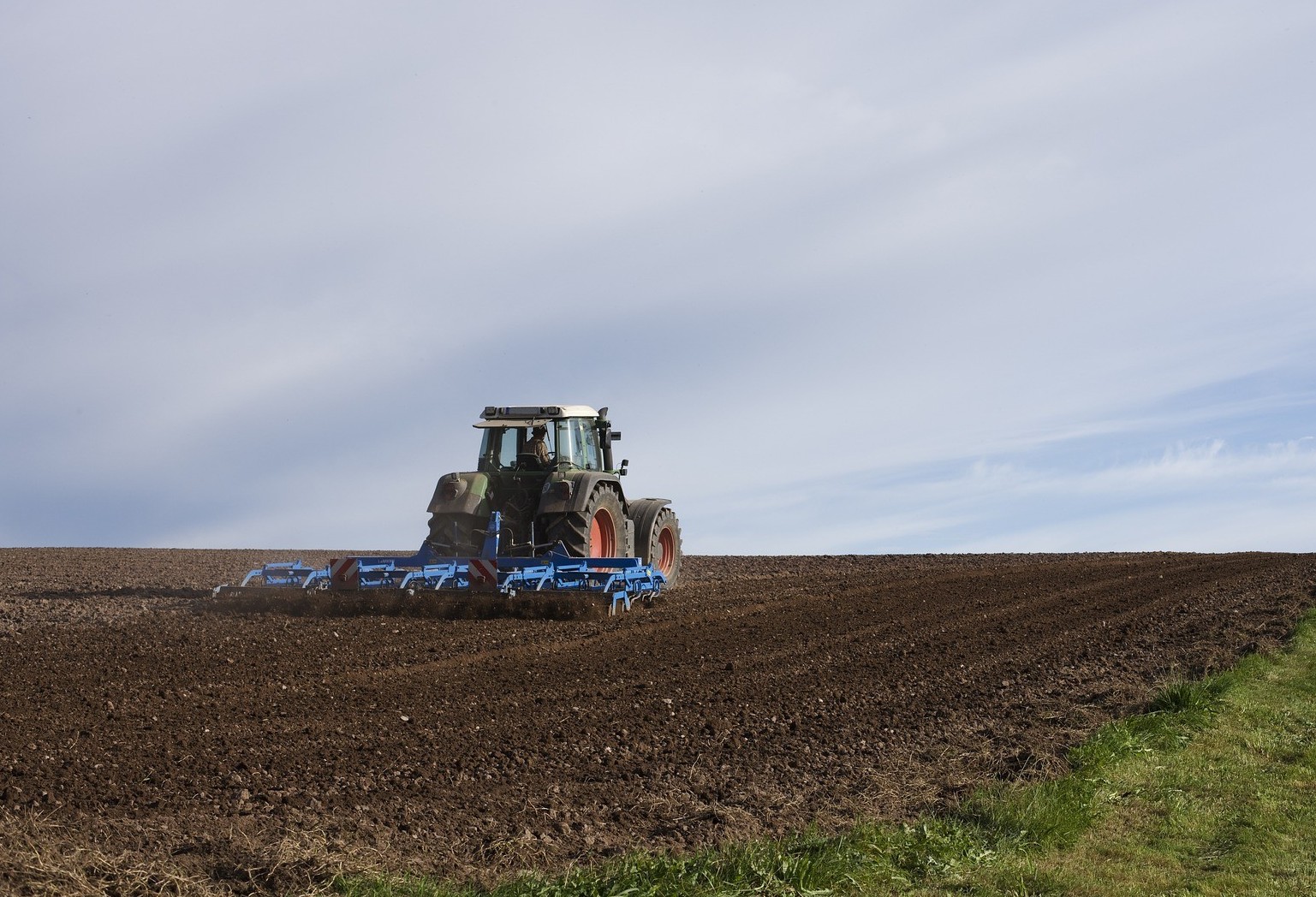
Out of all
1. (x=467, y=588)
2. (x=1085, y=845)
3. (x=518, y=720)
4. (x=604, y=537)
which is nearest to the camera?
(x=1085, y=845)

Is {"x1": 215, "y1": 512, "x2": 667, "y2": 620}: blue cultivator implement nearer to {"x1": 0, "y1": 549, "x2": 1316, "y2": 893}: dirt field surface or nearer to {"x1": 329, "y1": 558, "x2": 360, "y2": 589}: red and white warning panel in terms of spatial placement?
{"x1": 329, "y1": 558, "x2": 360, "y2": 589}: red and white warning panel

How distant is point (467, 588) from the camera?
→ 13.2 meters

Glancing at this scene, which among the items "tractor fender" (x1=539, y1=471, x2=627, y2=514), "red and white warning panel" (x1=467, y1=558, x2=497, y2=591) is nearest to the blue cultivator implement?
"red and white warning panel" (x1=467, y1=558, x2=497, y2=591)

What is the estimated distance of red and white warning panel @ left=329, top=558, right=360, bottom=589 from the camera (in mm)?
13562

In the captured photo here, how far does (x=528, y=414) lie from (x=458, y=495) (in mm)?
1395

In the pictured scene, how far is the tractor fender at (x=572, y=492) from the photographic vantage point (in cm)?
1378

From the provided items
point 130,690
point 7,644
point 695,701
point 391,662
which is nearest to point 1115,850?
point 695,701

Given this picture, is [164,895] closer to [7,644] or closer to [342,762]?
[342,762]

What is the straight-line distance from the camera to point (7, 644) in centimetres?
1075

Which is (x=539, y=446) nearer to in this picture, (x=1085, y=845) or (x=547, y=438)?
(x=547, y=438)

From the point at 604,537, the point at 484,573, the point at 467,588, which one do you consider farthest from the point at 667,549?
the point at 467,588

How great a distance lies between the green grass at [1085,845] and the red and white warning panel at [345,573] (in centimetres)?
870

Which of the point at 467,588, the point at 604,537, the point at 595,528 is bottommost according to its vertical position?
the point at 467,588

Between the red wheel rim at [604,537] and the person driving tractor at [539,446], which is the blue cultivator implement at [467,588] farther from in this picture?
the person driving tractor at [539,446]
